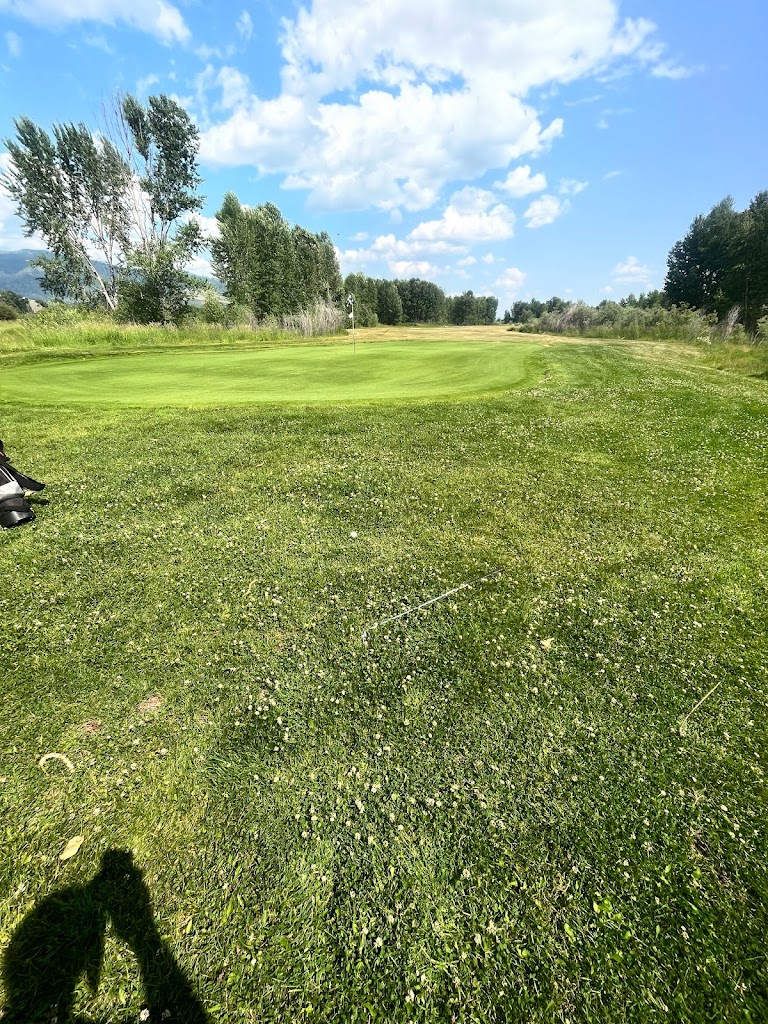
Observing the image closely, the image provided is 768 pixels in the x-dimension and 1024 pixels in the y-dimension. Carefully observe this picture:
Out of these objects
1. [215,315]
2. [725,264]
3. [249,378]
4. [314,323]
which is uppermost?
[725,264]

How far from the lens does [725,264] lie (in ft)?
195

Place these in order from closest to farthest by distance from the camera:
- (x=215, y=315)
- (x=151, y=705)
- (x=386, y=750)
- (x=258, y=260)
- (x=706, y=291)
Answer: (x=386, y=750)
(x=151, y=705)
(x=215, y=315)
(x=258, y=260)
(x=706, y=291)

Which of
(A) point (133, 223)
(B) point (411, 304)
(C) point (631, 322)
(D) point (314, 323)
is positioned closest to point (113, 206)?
(A) point (133, 223)

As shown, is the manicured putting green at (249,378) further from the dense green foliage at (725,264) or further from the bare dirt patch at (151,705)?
the dense green foliage at (725,264)

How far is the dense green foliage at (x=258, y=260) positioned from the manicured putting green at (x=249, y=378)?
38.2 meters

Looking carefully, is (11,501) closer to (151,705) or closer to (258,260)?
(151,705)

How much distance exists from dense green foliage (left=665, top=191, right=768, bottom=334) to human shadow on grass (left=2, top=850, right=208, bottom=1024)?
64.3 metres

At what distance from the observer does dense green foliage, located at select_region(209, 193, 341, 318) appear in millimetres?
55375

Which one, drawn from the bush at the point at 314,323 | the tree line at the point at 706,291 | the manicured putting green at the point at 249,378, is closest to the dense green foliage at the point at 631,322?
the tree line at the point at 706,291

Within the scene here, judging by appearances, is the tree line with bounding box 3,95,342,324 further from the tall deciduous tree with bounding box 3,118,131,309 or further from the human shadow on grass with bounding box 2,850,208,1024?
the human shadow on grass with bounding box 2,850,208,1024

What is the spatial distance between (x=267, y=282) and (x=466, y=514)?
62.9 metres

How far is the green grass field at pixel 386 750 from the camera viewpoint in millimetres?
2393

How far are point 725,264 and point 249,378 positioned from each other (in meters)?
72.1

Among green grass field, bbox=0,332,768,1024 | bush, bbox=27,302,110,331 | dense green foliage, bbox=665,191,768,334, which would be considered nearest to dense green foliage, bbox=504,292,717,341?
dense green foliage, bbox=665,191,768,334
